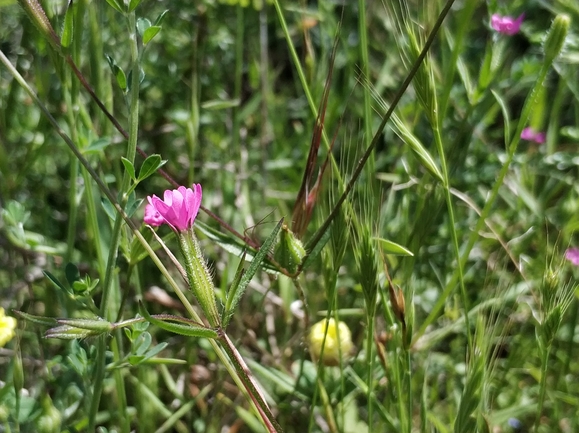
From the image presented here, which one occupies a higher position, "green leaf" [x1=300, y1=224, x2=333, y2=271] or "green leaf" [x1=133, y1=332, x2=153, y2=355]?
"green leaf" [x1=300, y1=224, x2=333, y2=271]

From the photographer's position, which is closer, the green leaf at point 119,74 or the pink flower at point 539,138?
the green leaf at point 119,74

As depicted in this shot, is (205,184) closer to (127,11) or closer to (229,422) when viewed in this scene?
(229,422)

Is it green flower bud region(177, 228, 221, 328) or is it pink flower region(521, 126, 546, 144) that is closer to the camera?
green flower bud region(177, 228, 221, 328)

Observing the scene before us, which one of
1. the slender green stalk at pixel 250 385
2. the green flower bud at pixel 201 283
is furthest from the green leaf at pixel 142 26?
the slender green stalk at pixel 250 385

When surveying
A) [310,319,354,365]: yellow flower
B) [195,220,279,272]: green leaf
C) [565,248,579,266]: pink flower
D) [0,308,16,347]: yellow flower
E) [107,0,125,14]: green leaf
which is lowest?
[310,319,354,365]: yellow flower

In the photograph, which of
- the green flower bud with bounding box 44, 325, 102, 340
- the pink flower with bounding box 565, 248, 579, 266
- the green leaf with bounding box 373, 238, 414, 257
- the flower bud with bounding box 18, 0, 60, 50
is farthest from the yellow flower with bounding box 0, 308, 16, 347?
the pink flower with bounding box 565, 248, 579, 266

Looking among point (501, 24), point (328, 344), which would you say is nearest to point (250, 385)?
point (328, 344)

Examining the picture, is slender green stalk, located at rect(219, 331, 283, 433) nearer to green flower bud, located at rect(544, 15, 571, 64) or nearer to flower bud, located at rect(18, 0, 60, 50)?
flower bud, located at rect(18, 0, 60, 50)

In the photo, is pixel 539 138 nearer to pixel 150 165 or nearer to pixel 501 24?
pixel 501 24

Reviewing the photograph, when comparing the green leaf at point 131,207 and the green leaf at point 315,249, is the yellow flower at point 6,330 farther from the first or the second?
Answer: the green leaf at point 315,249

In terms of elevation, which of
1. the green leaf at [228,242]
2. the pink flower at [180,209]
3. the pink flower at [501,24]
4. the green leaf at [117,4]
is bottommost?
the green leaf at [228,242]
